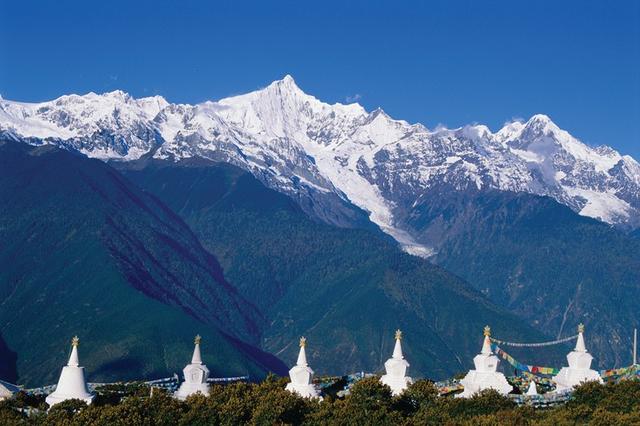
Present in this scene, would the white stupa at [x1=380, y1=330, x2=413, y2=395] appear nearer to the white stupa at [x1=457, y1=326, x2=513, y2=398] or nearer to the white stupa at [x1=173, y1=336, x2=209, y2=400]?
the white stupa at [x1=457, y1=326, x2=513, y2=398]

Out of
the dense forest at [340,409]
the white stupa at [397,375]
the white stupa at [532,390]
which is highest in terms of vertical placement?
the white stupa at [397,375]

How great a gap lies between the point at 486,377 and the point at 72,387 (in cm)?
4856

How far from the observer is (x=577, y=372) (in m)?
158

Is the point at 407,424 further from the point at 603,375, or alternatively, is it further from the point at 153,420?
the point at 603,375

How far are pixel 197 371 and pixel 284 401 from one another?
66.3 feet

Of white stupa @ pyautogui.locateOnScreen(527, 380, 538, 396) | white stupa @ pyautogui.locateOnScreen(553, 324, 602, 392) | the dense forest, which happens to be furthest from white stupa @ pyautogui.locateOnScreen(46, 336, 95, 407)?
white stupa @ pyautogui.locateOnScreen(553, 324, 602, 392)

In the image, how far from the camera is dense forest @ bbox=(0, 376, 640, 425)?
130 meters

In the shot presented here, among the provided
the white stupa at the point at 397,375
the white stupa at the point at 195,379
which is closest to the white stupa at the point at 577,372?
the white stupa at the point at 397,375

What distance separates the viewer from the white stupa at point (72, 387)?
5610 inches

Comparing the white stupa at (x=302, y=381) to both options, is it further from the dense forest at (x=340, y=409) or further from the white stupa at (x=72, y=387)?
the white stupa at (x=72, y=387)

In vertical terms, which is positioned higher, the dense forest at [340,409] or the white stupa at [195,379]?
the white stupa at [195,379]

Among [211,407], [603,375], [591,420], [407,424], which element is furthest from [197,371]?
[603,375]

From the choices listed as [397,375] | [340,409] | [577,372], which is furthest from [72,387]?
[577,372]

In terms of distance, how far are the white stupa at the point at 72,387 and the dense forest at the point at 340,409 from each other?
2.26m
